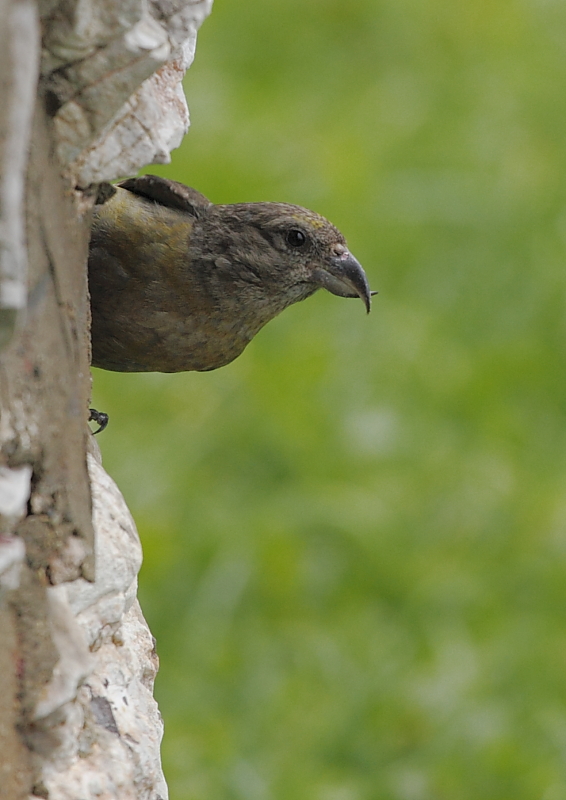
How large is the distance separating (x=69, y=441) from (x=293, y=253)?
158 cm

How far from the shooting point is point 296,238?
3480mm

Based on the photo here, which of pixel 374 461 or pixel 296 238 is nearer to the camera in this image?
pixel 296 238

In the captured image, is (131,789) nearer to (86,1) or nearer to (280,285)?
(86,1)

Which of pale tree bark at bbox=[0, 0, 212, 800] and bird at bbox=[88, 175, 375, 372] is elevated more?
pale tree bark at bbox=[0, 0, 212, 800]

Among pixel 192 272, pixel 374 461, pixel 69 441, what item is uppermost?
pixel 69 441

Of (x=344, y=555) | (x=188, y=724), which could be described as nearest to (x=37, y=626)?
(x=188, y=724)

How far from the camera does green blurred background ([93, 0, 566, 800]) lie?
4883 millimetres

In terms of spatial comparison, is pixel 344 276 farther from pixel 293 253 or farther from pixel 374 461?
pixel 374 461

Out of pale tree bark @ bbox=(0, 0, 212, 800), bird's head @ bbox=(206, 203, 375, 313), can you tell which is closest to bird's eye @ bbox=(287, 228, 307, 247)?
bird's head @ bbox=(206, 203, 375, 313)

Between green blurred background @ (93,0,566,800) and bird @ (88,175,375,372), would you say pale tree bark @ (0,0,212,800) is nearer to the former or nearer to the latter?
bird @ (88,175,375,372)

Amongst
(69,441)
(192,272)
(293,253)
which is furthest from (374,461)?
(69,441)

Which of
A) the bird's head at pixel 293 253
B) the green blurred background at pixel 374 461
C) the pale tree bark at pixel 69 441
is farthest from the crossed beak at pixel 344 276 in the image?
the green blurred background at pixel 374 461

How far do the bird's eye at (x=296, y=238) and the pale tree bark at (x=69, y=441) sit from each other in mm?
1255

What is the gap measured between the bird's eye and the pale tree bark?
125 cm
